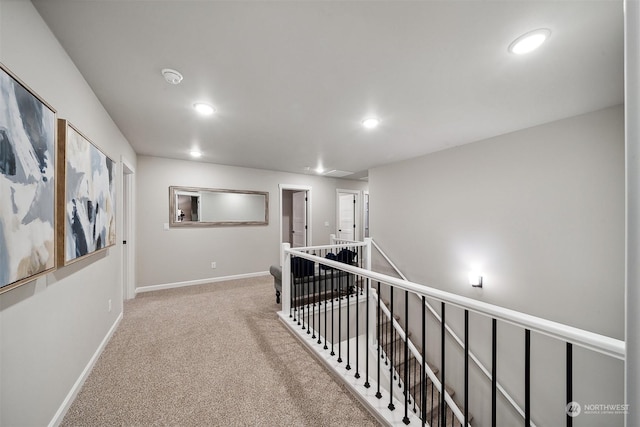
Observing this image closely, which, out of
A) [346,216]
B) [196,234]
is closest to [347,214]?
[346,216]

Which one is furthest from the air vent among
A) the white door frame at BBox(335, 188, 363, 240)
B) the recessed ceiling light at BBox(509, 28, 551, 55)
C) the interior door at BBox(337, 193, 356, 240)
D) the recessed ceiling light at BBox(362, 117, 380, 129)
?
the recessed ceiling light at BBox(509, 28, 551, 55)

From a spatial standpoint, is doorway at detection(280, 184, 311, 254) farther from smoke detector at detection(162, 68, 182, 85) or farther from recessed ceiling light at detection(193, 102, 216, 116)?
smoke detector at detection(162, 68, 182, 85)

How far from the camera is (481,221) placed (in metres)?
3.32

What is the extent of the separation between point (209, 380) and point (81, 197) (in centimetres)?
165

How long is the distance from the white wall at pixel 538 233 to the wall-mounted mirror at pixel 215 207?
10.7 ft

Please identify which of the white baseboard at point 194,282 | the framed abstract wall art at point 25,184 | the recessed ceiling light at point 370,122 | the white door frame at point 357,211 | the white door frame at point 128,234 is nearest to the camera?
the framed abstract wall art at point 25,184

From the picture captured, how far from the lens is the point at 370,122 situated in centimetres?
269

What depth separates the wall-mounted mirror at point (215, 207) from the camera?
4398 mm

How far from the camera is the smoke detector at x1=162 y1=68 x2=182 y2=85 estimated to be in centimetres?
172

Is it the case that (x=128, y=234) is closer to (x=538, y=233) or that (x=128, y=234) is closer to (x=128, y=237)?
(x=128, y=237)

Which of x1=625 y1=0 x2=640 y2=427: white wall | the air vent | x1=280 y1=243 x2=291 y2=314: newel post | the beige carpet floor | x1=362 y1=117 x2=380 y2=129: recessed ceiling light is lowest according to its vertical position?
the beige carpet floor

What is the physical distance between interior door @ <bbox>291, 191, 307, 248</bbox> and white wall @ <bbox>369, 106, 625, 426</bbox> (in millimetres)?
2825

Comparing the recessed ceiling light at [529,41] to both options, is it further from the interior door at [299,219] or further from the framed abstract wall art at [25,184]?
the interior door at [299,219]

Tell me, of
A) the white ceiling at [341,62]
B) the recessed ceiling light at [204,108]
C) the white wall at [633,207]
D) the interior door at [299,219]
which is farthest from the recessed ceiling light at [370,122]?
the interior door at [299,219]
